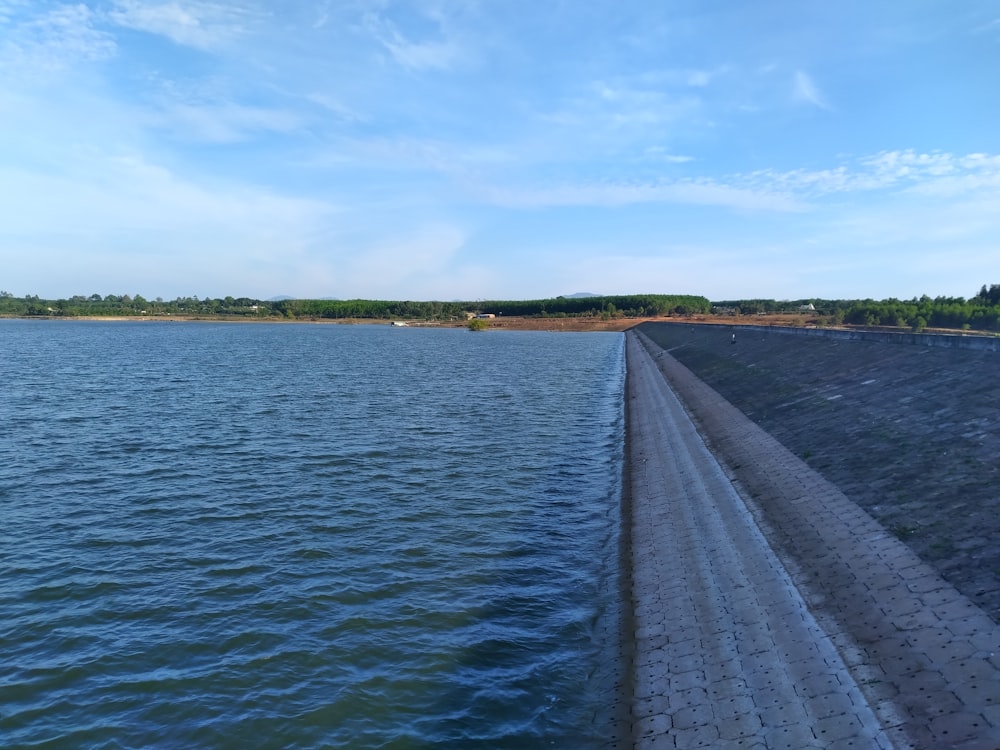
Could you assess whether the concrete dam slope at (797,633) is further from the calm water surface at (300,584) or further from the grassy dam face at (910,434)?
the calm water surface at (300,584)

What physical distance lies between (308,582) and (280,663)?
10.2 feet

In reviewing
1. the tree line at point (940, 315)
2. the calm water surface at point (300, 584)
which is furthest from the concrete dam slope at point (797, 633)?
the tree line at point (940, 315)

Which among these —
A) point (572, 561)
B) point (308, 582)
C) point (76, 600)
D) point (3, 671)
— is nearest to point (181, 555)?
point (76, 600)

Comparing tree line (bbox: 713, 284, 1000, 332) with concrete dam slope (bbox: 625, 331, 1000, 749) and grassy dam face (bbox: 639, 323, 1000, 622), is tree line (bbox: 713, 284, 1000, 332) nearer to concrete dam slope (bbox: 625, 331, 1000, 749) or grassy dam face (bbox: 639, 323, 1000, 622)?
grassy dam face (bbox: 639, 323, 1000, 622)

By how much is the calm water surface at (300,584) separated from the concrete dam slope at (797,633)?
128cm

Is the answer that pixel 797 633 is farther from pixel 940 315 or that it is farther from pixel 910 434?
pixel 940 315

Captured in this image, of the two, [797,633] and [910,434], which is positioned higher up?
[910,434]

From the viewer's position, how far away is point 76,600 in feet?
43.7

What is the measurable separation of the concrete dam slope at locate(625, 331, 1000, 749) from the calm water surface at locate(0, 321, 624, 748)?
4.21 ft

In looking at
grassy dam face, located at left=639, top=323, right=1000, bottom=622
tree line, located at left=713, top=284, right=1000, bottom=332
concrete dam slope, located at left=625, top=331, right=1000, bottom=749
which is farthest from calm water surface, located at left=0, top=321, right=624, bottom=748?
tree line, located at left=713, top=284, right=1000, bottom=332

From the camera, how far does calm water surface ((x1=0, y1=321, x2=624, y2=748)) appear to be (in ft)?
33.2

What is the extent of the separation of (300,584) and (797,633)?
32.8ft

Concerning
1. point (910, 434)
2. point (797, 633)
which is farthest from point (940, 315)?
point (797, 633)

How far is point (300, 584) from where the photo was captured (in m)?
14.3
